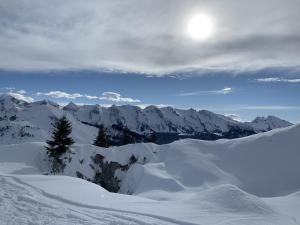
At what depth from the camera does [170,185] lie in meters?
46.9

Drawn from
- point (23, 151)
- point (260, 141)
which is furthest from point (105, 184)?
point (260, 141)

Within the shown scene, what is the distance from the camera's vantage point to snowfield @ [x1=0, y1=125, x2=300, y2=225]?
15555 mm

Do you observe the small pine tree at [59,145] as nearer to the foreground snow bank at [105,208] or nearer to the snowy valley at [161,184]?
the snowy valley at [161,184]

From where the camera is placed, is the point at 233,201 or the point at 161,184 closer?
the point at 233,201

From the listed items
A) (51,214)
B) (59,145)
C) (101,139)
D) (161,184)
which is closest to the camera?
(51,214)

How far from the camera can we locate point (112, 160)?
60.1 metres

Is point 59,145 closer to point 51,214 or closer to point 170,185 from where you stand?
point 170,185

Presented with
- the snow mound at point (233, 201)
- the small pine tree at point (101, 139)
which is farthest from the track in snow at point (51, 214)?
the small pine tree at point (101, 139)

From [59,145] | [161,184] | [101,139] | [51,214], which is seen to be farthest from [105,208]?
[101,139]

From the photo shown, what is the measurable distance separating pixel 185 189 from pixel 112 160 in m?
17.9

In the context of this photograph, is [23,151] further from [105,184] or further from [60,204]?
[60,204]

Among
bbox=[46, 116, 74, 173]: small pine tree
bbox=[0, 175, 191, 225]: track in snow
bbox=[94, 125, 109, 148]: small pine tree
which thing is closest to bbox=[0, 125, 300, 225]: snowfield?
bbox=[0, 175, 191, 225]: track in snow

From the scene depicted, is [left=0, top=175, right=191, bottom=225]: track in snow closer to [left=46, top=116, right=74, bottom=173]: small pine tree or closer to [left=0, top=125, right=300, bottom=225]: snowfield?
[left=0, top=125, right=300, bottom=225]: snowfield

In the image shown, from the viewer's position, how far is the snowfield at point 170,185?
15555 mm
